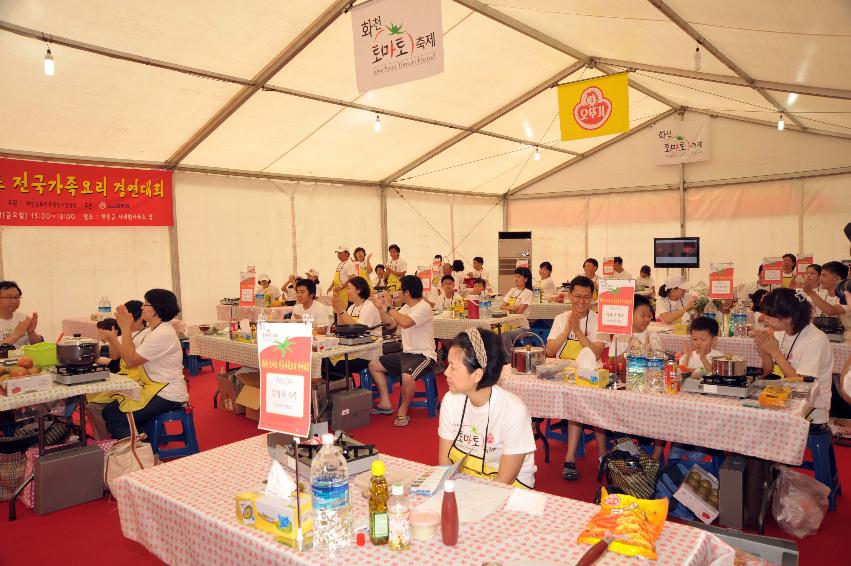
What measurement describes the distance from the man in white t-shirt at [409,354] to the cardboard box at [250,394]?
1182 mm

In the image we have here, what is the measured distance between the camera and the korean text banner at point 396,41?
15.7 ft

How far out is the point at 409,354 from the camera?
5977mm

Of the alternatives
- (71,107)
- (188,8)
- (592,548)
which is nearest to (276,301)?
(71,107)

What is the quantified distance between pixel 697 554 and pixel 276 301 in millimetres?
8101

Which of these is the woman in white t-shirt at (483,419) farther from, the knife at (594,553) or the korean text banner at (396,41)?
the korean text banner at (396,41)

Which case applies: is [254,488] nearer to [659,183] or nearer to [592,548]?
[592,548]

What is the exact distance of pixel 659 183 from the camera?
1434 centimetres

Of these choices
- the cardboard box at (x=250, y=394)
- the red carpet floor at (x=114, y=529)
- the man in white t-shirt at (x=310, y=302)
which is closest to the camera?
the red carpet floor at (x=114, y=529)

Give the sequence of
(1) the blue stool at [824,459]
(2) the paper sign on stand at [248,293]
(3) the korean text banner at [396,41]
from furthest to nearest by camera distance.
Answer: (2) the paper sign on stand at [248,293] → (3) the korean text banner at [396,41] → (1) the blue stool at [824,459]

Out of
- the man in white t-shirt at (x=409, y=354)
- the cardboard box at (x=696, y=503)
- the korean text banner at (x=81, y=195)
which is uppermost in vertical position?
the korean text banner at (x=81, y=195)

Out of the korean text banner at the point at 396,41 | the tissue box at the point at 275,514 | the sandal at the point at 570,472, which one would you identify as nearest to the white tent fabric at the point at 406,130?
the korean text banner at the point at 396,41

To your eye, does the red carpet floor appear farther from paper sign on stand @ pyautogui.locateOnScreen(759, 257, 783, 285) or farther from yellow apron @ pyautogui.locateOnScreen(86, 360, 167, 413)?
paper sign on stand @ pyautogui.locateOnScreen(759, 257, 783, 285)

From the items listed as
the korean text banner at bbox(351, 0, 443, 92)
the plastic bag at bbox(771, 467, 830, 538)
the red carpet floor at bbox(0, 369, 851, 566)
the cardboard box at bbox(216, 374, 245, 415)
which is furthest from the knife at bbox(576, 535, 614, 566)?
the cardboard box at bbox(216, 374, 245, 415)

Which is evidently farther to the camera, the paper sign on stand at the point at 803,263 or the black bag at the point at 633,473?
the paper sign on stand at the point at 803,263
